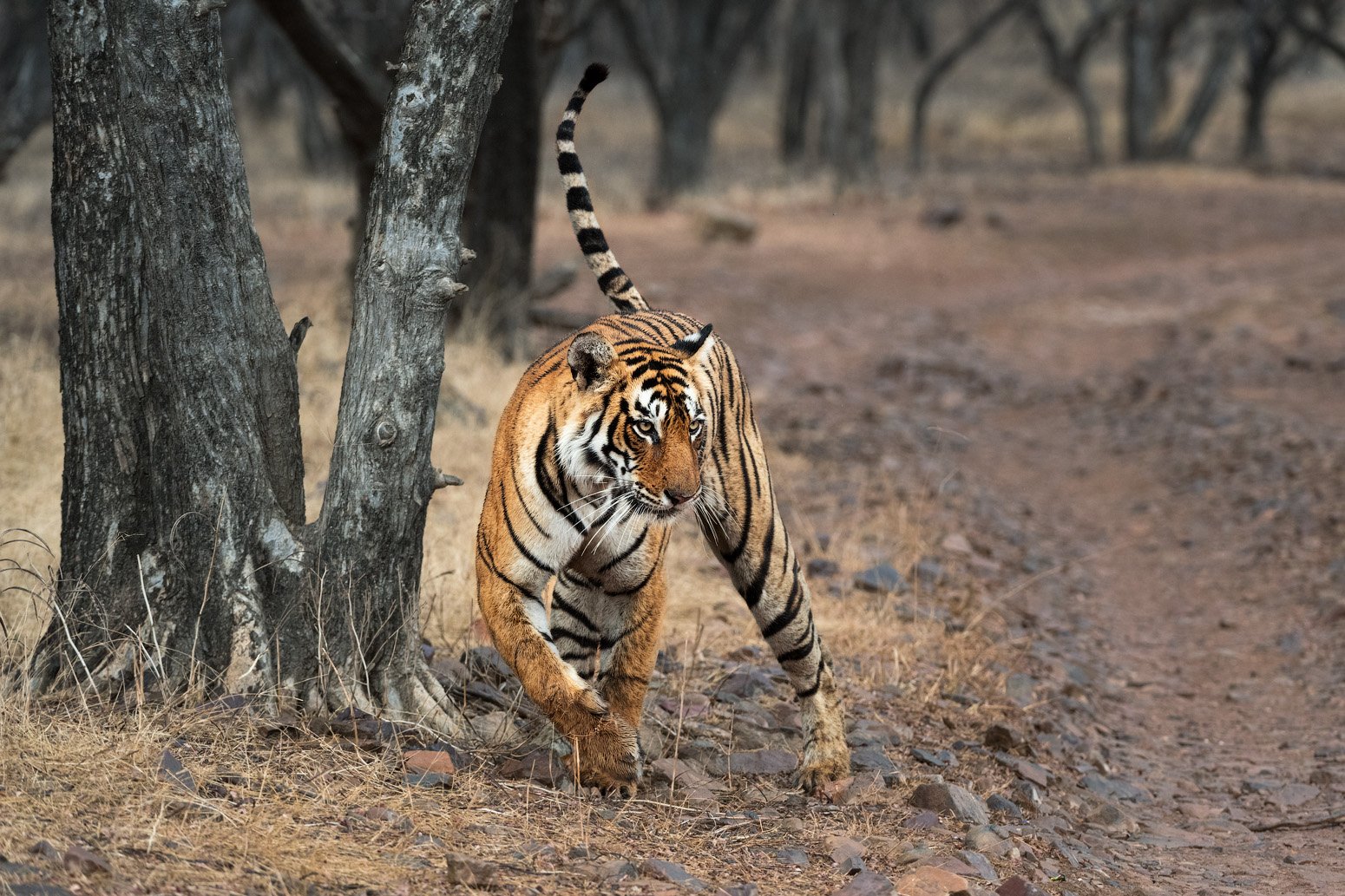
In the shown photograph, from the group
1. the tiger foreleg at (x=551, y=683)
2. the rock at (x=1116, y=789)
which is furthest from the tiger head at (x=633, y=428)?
the rock at (x=1116, y=789)

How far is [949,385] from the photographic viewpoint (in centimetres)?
1154

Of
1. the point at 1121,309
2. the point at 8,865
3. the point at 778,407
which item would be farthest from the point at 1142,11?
the point at 8,865

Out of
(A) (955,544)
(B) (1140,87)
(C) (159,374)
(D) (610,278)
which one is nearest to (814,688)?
(D) (610,278)

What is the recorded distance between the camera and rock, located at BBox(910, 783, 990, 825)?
415cm

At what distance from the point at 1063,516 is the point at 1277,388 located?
3.20 m

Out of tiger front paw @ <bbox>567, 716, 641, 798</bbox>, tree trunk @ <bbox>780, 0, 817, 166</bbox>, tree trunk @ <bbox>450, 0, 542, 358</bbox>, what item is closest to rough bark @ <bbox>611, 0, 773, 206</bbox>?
tree trunk @ <bbox>780, 0, 817, 166</bbox>

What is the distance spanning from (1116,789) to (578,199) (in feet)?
8.90

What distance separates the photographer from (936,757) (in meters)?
4.68

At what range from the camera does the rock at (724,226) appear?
16453mm

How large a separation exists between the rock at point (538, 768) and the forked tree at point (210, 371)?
0.43 meters

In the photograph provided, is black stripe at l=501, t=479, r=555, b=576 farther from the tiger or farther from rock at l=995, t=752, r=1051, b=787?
rock at l=995, t=752, r=1051, b=787

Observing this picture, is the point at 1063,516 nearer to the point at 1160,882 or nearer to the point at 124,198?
the point at 1160,882

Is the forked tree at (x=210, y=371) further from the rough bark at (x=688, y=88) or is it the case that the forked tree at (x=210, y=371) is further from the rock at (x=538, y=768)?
the rough bark at (x=688, y=88)

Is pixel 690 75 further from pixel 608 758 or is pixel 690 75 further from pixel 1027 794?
pixel 608 758
